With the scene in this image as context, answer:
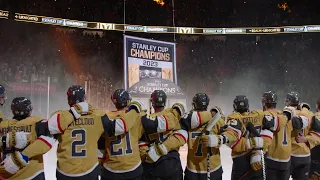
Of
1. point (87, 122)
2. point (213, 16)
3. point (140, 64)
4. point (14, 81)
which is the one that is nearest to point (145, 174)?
point (87, 122)

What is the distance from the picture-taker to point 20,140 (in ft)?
8.95

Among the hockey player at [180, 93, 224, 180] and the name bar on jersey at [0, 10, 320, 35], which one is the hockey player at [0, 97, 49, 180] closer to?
the hockey player at [180, 93, 224, 180]

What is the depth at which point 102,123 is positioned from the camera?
3.08m

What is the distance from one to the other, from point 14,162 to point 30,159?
259 millimetres

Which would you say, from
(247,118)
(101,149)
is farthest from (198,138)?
(101,149)

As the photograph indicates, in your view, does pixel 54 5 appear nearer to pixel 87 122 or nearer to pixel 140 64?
pixel 140 64

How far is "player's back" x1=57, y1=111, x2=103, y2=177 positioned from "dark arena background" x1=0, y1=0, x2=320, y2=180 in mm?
10705

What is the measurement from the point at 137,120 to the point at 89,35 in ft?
43.1

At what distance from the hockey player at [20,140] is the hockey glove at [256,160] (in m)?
1.94

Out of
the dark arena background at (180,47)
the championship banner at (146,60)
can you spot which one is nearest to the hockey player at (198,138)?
the championship banner at (146,60)

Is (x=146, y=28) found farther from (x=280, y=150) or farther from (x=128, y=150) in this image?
(x=128, y=150)

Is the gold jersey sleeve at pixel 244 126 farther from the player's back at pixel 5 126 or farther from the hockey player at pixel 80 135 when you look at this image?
the player's back at pixel 5 126

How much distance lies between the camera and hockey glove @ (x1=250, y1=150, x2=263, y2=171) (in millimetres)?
3562

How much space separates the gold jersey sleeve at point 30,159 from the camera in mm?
2898
